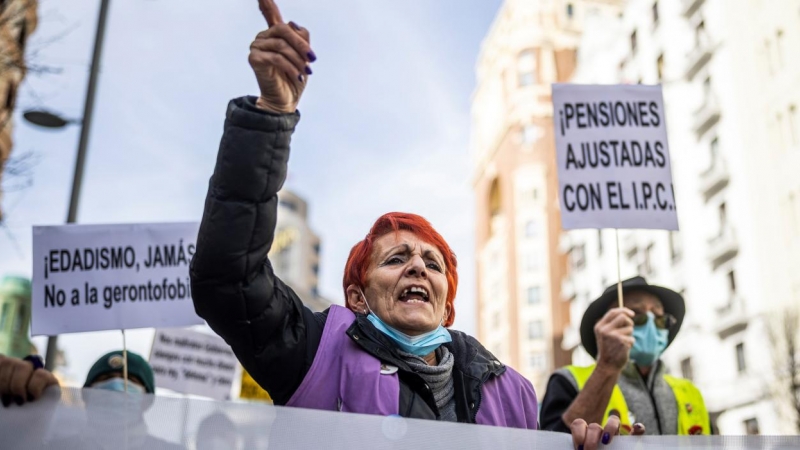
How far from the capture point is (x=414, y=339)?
9.21ft

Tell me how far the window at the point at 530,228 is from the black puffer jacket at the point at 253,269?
5700 centimetres

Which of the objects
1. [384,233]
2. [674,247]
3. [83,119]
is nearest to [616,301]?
[384,233]

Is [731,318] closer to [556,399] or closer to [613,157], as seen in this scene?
[613,157]

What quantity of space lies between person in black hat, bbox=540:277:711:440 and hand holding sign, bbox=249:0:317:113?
1.87 metres

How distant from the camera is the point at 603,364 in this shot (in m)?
3.68

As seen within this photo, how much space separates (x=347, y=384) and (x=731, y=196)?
93.5 feet

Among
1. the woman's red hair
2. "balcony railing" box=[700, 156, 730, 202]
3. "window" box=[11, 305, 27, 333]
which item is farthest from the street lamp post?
"balcony railing" box=[700, 156, 730, 202]

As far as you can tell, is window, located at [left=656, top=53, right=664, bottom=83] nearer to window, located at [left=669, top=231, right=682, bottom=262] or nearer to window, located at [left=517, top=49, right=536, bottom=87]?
window, located at [left=669, top=231, right=682, bottom=262]

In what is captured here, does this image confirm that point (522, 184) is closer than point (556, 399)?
No

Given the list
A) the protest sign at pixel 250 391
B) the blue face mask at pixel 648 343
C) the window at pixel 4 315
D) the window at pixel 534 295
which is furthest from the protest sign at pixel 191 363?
the window at pixel 534 295

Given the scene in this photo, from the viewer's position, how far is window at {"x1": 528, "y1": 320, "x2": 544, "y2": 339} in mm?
56188

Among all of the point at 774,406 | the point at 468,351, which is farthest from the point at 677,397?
the point at 774,406

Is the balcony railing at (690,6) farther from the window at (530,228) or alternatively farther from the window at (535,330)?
the window at (530,228)

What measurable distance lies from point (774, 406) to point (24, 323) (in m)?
19.4
